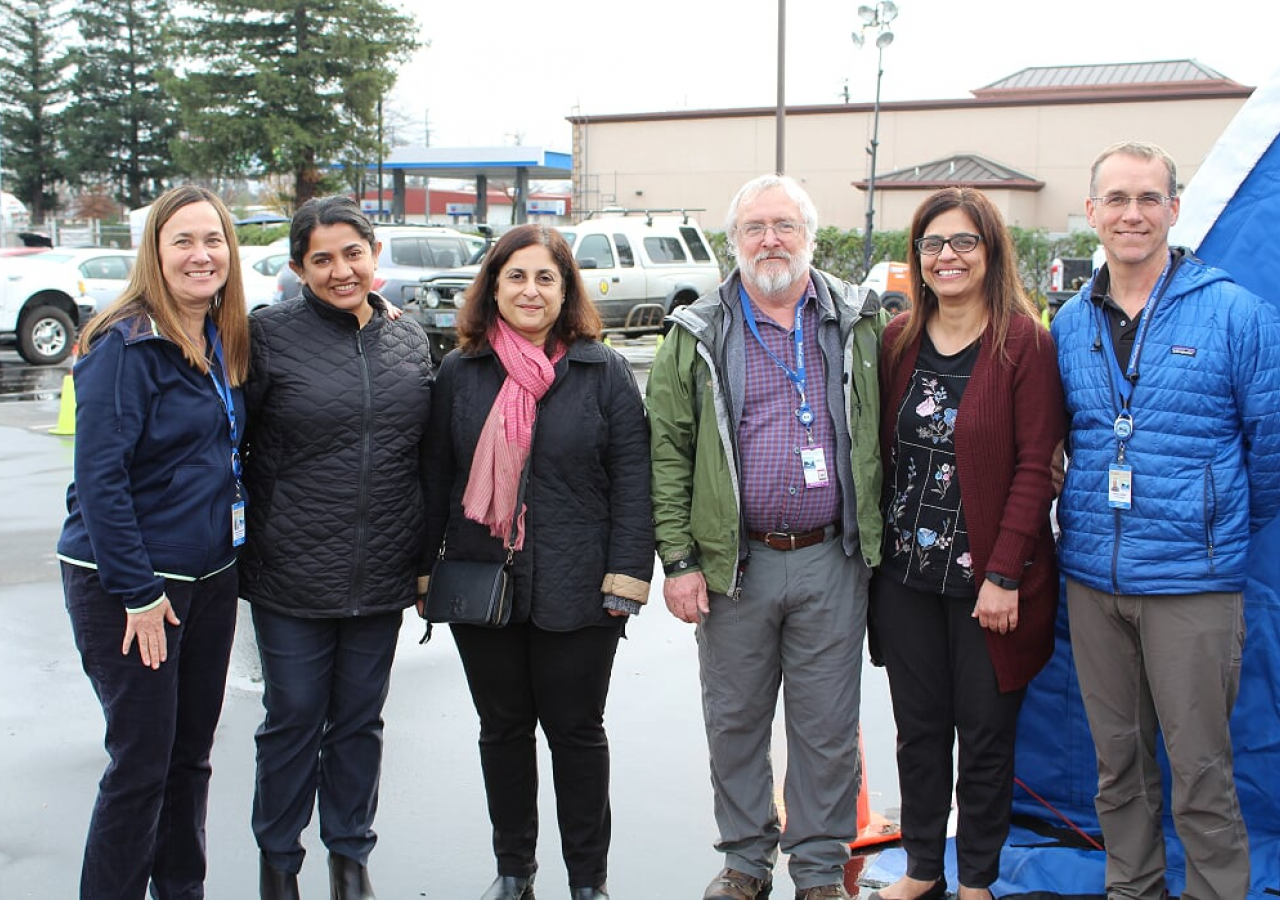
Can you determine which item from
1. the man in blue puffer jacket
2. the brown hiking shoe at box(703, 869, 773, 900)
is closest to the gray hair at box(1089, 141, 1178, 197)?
the man in blue puffer jacket

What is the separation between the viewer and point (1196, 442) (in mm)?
3033

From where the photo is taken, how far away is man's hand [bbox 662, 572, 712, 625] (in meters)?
3.47

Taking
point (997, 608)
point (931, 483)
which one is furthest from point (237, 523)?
point (997, 608)

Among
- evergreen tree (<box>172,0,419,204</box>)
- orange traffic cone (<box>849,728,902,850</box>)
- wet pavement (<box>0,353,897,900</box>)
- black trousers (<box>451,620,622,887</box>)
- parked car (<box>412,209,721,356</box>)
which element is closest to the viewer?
black trousers (<box>451,620,622,887</box>)

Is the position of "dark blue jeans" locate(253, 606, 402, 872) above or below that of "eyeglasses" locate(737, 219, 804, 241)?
below

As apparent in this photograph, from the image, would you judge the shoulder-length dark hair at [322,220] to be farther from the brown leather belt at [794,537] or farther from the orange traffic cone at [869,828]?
the orange traffic cone at [869,828]

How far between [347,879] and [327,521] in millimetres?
1096

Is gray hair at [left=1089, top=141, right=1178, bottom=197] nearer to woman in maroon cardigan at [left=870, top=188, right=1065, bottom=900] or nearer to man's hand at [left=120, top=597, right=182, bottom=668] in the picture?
woman in maroon cardigan at [left=870, top=188, right=1065, bottom=900]

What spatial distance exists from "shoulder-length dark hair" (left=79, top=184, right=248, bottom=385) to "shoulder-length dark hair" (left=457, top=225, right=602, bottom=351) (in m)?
0.63

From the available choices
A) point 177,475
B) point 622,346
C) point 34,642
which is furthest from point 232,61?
point 177,475

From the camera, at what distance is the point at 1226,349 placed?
3.02 metres

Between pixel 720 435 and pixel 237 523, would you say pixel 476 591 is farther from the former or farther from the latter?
pixel 720 435

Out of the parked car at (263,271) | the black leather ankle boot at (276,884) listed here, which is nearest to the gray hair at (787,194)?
the black leather ankle boot at (276,884)

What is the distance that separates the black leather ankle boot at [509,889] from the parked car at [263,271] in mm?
15317
